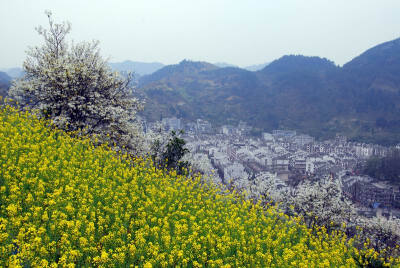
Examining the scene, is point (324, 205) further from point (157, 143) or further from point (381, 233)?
point (157, 143)

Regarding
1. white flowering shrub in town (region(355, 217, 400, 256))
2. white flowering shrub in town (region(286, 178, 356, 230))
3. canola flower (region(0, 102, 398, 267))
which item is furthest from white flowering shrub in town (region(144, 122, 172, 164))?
white flowering shrub in town (region(355, 217, 400, 256))

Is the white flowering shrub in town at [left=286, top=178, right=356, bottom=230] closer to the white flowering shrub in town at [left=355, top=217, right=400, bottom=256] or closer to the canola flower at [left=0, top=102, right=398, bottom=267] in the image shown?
the white flowering shrub in town at [left=355, top=217, right=400, bottom=256]

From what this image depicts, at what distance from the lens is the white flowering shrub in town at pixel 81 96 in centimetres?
1873

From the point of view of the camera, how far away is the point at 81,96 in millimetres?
19266

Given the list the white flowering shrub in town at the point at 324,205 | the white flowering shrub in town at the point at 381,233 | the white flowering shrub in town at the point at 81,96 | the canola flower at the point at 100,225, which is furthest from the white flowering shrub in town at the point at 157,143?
the white flowering shrub in town at the point at 381,233

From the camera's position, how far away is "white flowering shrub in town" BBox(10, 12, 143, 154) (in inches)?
738

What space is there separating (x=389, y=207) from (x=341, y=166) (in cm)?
3978

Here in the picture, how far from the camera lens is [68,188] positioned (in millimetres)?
8523

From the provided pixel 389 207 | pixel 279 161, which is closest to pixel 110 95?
pixel 389 207

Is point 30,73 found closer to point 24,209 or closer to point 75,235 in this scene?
point 24,209

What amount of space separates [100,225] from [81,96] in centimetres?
1348

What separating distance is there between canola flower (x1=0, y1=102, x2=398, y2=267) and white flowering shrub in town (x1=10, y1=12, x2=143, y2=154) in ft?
20.5

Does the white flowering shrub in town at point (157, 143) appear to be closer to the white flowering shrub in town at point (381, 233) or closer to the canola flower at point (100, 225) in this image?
the canola flower at point (100, 225)

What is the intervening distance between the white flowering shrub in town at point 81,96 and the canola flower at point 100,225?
6239mm
